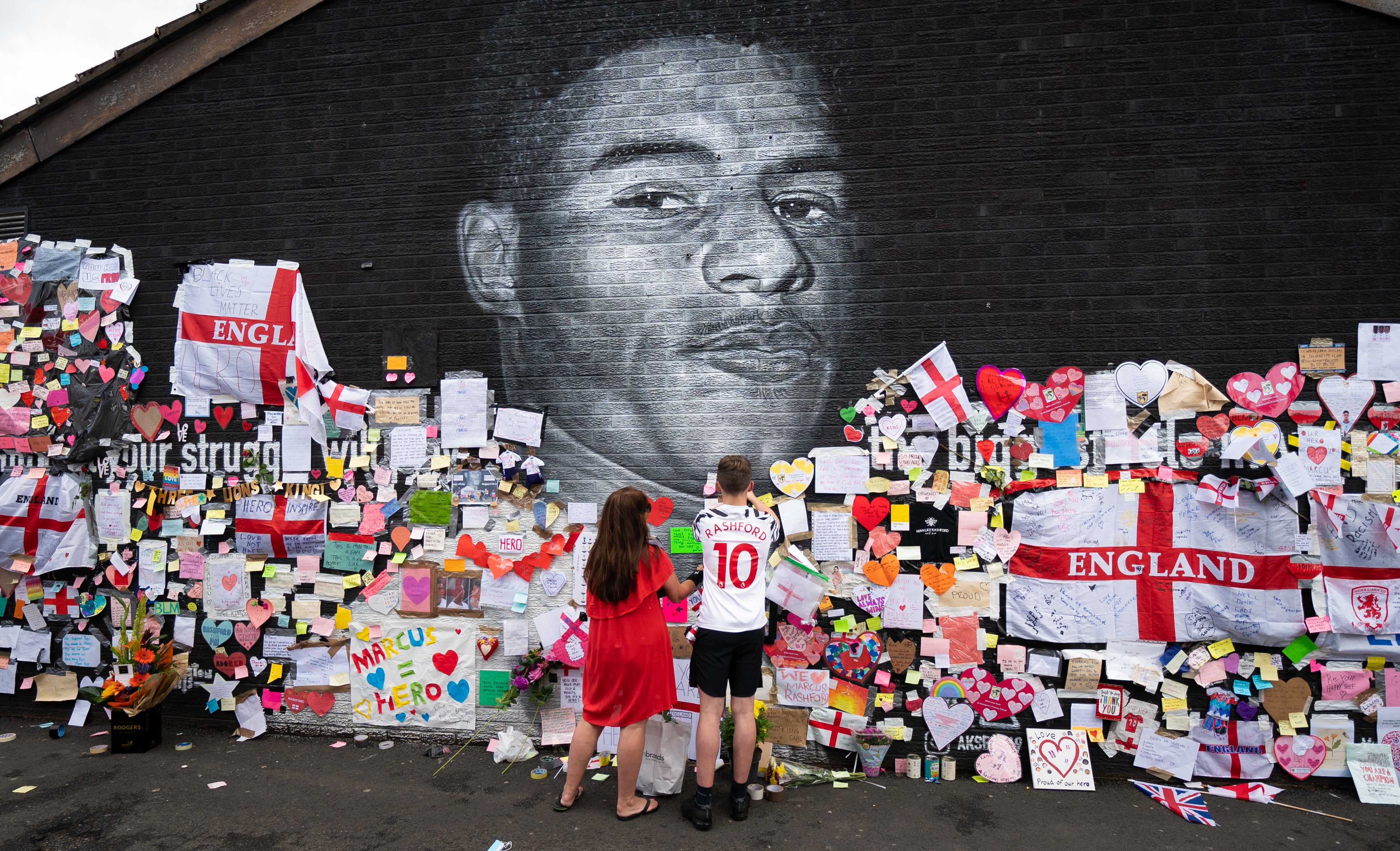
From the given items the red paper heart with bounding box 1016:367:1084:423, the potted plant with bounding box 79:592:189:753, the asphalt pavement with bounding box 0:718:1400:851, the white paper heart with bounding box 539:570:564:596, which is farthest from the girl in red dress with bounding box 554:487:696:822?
→ the potted plant with bounding box 79:592:189:753

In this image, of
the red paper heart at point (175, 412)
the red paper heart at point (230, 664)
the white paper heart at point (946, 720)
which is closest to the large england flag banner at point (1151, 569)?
the white paper heart at point (946, 720)

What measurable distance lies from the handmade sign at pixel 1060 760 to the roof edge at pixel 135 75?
22.1ft

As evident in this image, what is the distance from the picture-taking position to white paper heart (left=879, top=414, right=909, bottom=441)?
14.3 ft

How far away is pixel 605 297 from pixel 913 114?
7.38ft

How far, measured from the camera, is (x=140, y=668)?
15.5 feet

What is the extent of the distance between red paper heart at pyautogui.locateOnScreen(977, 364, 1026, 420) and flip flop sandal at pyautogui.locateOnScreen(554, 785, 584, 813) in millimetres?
3240

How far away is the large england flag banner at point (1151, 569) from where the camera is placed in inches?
162

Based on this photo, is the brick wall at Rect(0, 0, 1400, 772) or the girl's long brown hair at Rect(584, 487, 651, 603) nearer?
the girl's long brown hair at Rect(584, 487, 651, 603)

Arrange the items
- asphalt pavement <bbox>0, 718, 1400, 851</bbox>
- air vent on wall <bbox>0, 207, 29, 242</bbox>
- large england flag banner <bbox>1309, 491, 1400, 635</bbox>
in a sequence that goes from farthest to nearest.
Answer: air vent on wall <bbox>0, 207, 29, 242</bbox> < large england flag banner <bbox>1309, 491, 1400, 635</bbox> < asphalt pavement <bbox>0, 718, 1400, 851</bbox>

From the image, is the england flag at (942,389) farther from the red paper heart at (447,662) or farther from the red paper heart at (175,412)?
the red paper heart at (175,412)

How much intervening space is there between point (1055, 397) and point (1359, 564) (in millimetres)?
1935

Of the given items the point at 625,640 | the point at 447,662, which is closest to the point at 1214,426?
the point at 625,640

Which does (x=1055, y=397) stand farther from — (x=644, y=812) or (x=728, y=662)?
(x=644, y=812)

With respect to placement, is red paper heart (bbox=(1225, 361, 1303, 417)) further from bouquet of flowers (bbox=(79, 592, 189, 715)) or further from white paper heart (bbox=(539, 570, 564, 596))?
bouquet of flowers (bbox=(79, 592, 189, 715))
